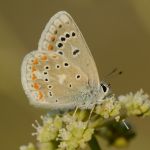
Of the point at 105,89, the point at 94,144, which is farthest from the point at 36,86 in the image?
the point at 94,144

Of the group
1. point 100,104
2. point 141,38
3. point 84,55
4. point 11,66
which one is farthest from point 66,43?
point 141,38

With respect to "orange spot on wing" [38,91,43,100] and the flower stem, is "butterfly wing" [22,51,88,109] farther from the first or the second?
the flower stem

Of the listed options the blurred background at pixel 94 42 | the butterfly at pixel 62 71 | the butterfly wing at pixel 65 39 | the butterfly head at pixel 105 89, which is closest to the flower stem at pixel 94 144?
the butterfly at pixel 62 71

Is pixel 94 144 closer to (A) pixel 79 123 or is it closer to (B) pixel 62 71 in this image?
(A) pixel 79 123

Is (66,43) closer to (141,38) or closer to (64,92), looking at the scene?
(64,92)

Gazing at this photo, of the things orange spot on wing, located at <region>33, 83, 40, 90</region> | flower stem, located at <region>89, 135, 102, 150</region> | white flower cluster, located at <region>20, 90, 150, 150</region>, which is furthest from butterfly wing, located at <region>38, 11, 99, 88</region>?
flower stem, located at <region>89, 135, 102, 150</region>

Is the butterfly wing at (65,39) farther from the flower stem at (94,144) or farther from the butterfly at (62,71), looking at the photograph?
the flower stem at (94,144)
